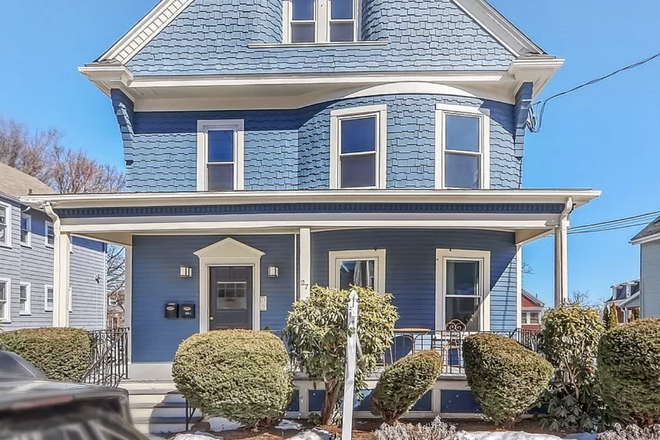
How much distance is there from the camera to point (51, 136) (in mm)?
28922

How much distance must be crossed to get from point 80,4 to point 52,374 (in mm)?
12507

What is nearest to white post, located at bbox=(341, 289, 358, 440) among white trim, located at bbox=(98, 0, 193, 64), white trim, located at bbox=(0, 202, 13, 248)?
white trim, located at bbox=(98, 0, 193, 64)

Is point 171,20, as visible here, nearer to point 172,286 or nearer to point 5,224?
point 172,286

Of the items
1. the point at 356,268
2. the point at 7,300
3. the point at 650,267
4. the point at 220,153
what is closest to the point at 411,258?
the point at 356,268

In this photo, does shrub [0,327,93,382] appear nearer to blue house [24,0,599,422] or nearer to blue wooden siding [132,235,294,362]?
blue house [24,0,599,422]

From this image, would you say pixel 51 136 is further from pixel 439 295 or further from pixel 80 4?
pixel 439 295

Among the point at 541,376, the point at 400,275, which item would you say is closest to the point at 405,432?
the point at 541,376

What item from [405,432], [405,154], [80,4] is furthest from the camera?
[80,4]

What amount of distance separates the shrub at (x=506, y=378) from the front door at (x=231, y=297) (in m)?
4.57

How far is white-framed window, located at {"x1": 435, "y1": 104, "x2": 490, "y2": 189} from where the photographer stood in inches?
345

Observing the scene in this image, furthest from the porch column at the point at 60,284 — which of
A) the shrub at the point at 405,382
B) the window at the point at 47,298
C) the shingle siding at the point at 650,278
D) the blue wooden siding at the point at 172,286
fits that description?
the shingle siding at the point at 650,278

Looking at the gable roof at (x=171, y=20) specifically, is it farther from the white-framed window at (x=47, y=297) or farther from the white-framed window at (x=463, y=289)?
the white-framed window at (x=47, y=297)

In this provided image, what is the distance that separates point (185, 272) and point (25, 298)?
10.7 m

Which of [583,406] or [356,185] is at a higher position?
[356,185]
